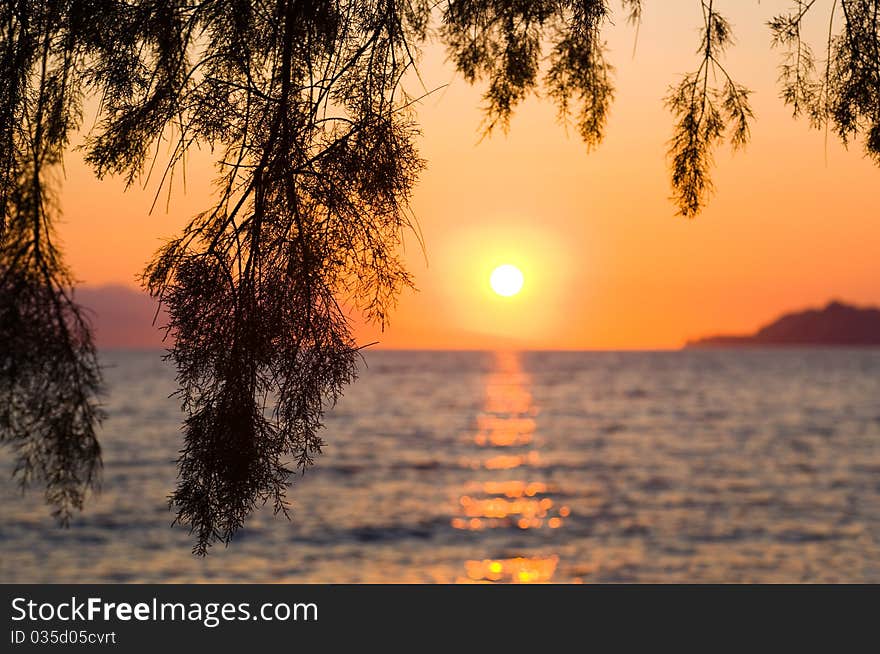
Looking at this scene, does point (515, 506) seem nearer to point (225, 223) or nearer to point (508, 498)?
point (508, 498)

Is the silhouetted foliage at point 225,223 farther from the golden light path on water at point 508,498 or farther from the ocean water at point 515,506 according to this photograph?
the golden light path on water at point 508,498

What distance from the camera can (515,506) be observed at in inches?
1038

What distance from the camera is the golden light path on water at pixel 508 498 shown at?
64.8ft

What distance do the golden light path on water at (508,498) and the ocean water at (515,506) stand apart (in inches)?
3.2

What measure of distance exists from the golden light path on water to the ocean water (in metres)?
0.08

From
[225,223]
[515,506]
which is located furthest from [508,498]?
[225,223]

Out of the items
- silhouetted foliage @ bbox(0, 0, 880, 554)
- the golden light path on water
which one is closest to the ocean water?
the golden light path on water

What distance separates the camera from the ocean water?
19.6 m

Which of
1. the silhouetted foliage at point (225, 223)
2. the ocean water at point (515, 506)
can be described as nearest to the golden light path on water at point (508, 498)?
the ocean water at point (515, 506)

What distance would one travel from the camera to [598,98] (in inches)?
197

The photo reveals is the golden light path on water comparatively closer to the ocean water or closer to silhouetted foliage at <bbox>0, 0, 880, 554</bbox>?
the ocean water
